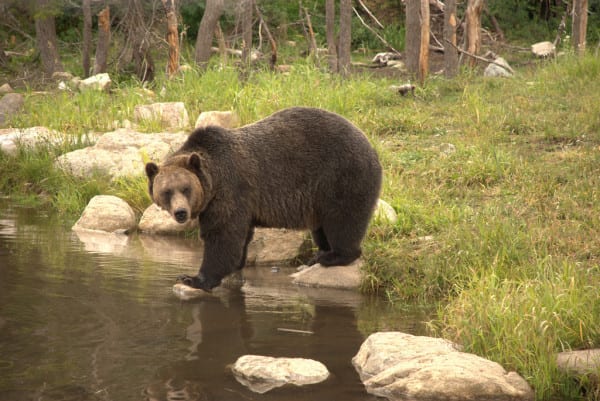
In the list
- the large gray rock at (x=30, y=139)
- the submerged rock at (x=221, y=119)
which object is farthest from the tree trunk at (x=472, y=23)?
the large gray rock at (x=30, y=139)

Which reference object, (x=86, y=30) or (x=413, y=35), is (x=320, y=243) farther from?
(x=86, y=30)

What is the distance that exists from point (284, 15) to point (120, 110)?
7.88 meters

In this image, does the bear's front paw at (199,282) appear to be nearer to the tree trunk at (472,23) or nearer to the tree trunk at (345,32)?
the tree trunk at (345,32)

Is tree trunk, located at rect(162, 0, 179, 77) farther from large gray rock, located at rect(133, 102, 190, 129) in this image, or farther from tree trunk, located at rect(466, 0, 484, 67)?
tree trunk, located at rect(466, 0, 484, 67)

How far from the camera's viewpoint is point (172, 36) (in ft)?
48.4

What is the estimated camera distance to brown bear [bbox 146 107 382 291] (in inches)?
Result: 274

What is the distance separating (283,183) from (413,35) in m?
8.33

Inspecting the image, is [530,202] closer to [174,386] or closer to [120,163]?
[174,386]

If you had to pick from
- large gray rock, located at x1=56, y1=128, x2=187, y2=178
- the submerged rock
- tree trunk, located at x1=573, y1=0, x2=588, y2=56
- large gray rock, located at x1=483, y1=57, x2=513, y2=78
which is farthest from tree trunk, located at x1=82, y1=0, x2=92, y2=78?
tree trunk, located at x1=573, y1=0, x2=588, y2=56

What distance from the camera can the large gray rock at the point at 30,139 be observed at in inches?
464

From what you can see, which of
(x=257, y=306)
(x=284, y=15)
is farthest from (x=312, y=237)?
(x=284, y=15)

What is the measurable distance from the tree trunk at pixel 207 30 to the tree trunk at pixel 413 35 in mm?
3264

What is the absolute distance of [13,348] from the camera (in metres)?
5.47

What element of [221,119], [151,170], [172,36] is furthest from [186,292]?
[172,36]
